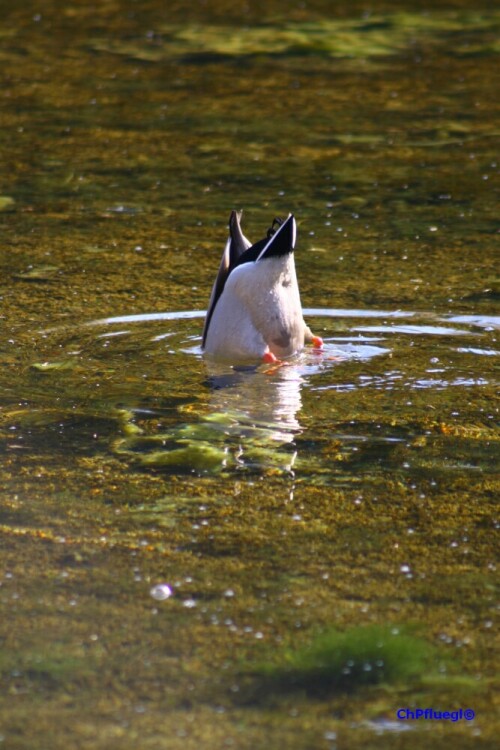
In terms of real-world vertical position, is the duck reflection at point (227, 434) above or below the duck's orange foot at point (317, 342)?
below

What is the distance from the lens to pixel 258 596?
3.63 metres

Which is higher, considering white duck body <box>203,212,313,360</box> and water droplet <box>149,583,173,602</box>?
white duck body <box>203,212,313,360</box>

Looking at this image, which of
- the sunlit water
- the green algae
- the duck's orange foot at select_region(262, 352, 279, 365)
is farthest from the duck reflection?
the green algae

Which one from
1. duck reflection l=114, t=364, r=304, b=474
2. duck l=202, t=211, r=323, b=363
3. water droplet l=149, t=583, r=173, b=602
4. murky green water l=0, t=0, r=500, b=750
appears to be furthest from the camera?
duck l=202, t=211, r=323, b=363

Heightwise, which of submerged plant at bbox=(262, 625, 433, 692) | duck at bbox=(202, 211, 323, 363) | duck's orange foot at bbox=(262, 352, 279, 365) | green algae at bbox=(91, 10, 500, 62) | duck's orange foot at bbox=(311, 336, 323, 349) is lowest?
submerged plant at bbox=(262, 625, 433, 692)

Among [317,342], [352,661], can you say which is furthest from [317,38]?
[352,661]

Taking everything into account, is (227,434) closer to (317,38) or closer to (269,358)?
(269,358)

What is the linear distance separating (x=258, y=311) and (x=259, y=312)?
0.03 ft

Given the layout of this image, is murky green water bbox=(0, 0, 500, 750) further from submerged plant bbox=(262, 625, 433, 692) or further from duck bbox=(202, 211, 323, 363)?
duck bbox=(202, 211, 323, 363)

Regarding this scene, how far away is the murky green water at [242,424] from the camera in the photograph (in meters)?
3.24

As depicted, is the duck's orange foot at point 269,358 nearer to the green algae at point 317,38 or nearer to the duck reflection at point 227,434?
the duck reflection at point 227,434

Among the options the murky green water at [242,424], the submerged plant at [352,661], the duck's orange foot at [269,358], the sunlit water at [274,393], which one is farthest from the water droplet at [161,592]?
the duck's orange foot at [269,358]

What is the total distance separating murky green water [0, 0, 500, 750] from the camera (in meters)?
3.24

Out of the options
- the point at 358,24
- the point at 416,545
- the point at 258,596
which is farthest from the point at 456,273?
the point at 358,24
